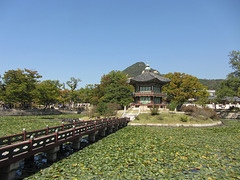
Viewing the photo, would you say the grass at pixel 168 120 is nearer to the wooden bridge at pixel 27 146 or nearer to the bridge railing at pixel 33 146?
the wooden bridge at pixel 27 146

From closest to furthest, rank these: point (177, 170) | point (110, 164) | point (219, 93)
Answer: point (177, 170) → point (110, 164) → point (219, 93)

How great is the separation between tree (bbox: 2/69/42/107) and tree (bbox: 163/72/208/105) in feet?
136

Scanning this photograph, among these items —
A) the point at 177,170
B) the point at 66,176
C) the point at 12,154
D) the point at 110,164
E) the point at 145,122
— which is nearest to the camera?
the point at 12,154

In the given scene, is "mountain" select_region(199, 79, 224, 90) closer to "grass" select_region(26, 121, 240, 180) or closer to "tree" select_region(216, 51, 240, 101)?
"tree" select_region(216, 51, 240, 101)

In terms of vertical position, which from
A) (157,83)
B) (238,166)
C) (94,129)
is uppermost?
(157,83)

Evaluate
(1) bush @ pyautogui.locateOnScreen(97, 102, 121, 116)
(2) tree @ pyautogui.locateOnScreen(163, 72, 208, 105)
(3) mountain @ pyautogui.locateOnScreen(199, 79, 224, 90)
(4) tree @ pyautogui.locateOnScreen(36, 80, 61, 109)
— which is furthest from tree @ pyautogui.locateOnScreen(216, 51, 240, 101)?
(3) mountain @ pyautogui.locateOnScreen(199, 79, 224, 90)

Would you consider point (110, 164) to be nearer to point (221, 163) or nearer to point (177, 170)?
point (177, 170)

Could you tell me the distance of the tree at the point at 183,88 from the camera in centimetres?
4822

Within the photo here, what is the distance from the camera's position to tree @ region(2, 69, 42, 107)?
1770 inches

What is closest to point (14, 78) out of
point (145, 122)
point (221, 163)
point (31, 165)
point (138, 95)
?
point (138, 95)

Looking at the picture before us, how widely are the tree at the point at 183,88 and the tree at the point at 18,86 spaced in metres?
41.6

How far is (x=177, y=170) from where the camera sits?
9.73m

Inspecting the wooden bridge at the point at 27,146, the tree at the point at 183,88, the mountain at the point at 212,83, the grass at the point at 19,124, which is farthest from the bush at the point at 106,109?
the mountain at the point at 212,83

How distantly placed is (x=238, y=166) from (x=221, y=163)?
3.05ft
